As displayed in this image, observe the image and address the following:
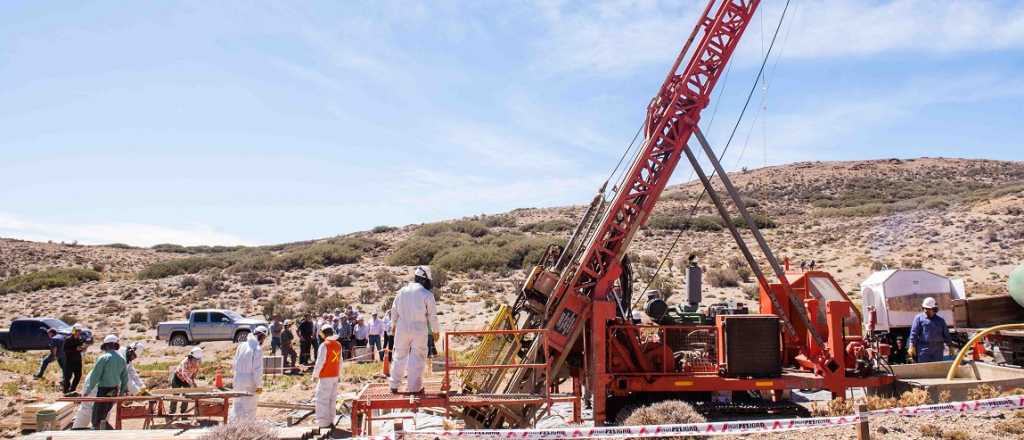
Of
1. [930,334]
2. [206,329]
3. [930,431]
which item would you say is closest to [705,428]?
[930,431]

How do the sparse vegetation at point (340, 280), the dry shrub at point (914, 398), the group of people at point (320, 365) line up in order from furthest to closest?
1. the sparse vegetation at point (340, 280)
2. the dry shrub at point (914, 398)
3. the group of people at point (320, 365)

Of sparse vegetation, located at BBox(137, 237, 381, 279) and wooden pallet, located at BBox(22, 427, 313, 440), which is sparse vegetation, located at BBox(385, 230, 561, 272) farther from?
wooden pallet, located at BBox(22, 427, 313, 440)

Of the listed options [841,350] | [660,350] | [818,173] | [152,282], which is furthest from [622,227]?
[818,173]

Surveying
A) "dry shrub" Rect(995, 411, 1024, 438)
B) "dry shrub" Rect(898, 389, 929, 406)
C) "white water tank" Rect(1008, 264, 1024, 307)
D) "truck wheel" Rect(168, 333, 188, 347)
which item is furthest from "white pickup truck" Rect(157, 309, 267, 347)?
"dry shrub" Rect(995, 411, 1024, 438)

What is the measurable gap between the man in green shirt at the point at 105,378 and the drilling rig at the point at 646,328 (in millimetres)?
4676

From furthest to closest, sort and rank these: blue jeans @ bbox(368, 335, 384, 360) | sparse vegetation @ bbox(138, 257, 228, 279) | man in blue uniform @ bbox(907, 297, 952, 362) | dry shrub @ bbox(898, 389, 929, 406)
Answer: sparse vegetation @ bbox(138, 257, 228, 279), blue jeans @ bbox(368, 335, 384, 360), man in blue uniform @ bbox(907, 297, 952, 362), dry shrub @ bbox(898, 389, 929, 406)

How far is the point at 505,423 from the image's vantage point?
31.5 ft

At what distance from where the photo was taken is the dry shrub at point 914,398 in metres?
8.94

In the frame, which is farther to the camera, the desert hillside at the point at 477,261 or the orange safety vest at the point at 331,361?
the desert hillside at the point at 477,261

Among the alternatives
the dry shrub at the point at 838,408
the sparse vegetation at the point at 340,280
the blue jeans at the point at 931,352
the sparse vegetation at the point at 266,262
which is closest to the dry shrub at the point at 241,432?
the dry shrub at the point at 838,408

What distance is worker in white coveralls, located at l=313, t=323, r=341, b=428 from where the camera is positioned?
29.2 ft

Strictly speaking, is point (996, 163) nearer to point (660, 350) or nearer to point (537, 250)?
point (537, 250)

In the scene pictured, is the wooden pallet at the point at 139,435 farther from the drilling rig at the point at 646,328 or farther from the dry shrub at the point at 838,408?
the dry shrub at the point at 838,408

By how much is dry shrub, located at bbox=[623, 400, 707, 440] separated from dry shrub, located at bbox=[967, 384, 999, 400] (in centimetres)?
354
